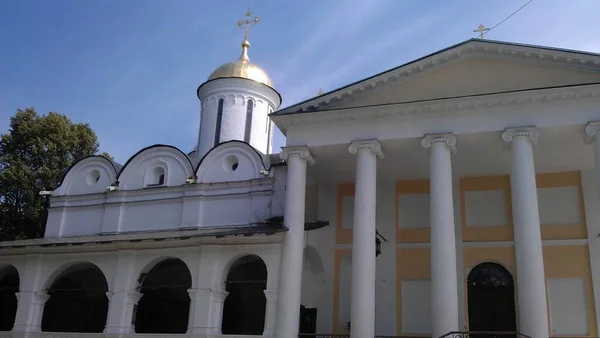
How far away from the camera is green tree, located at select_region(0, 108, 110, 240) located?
85.3 ft

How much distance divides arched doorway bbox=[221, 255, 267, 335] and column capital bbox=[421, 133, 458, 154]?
20.6 feet

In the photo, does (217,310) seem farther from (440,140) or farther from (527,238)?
(527,238)

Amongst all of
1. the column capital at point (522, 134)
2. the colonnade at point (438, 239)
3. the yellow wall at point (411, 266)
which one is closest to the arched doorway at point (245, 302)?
the colonnade at point (438, 239)

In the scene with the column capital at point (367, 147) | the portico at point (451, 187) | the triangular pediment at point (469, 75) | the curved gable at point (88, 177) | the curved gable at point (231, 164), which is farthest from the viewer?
the curved gable at point (88, 177)

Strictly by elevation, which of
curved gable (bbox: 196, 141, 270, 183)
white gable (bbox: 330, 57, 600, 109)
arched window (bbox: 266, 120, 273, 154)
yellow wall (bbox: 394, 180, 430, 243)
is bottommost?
yellow wall (bbox: 394, 180, 430, 243)

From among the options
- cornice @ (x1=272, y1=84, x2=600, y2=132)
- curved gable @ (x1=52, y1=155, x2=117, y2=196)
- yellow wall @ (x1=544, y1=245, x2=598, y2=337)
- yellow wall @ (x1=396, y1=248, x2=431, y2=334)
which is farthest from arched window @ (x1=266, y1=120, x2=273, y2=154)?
yellow wall @ (x1=544, y1=245, x2=598, y2=337)

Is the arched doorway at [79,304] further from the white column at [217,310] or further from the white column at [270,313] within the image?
the white column at [270,313]

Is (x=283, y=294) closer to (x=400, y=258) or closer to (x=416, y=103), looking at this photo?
(x=400, y=258)

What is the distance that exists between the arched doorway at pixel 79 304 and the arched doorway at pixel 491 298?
456 inches

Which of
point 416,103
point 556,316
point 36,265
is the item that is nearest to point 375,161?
point 416,103

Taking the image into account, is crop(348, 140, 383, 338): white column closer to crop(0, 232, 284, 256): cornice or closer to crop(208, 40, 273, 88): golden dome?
crop(0, 232, 284, 256): cornice

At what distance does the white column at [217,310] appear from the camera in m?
18.1

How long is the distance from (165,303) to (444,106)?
11.0 meters

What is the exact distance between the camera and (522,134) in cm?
1603
